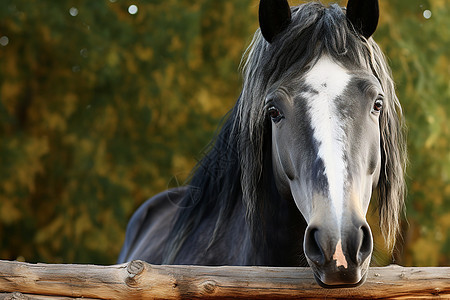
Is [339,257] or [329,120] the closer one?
[339,257]

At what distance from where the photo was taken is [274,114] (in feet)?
7.40

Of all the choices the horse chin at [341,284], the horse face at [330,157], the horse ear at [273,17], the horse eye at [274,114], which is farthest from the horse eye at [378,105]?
the horse chin at [341,284]

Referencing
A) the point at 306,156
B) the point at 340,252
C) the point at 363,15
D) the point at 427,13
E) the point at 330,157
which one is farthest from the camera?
the point at 427,13

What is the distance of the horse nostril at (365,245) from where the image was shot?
179cm

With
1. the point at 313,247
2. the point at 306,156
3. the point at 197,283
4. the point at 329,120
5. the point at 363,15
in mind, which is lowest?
the point at 197,283

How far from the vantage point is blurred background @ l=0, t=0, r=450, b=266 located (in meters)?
6.82

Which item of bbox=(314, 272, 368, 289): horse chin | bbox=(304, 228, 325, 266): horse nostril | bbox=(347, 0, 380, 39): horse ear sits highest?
bbox=(347, 0, 380, 39): horse ear

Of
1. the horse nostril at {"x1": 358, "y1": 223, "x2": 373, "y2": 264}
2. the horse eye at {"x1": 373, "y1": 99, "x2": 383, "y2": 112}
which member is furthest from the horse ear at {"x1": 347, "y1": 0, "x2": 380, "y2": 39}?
the horse nostril at {"x1": 358, "y1": 223, "x2": 373, "y2": 264}

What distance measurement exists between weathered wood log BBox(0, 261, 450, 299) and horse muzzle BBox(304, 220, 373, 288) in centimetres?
12

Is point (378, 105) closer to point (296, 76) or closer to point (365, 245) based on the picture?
point (296, 76)

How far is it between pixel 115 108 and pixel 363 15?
5.25 m

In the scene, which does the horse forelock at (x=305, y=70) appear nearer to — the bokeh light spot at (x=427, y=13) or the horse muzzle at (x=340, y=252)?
the horse muzzle at (x=340, y=252)

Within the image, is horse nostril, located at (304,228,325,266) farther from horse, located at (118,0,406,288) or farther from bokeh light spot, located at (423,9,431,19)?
bokeh light spot, located at (423,9,431,19)

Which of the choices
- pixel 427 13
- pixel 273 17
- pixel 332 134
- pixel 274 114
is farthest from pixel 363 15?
pixel 427 13
